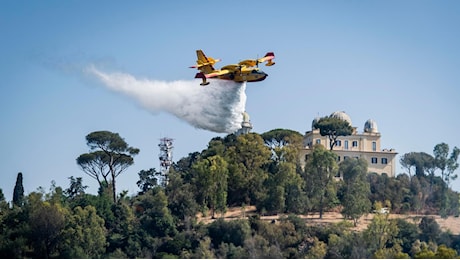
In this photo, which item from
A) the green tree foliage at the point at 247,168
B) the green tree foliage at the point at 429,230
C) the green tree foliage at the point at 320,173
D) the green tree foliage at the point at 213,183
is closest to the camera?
the green tree foliage at the point at 429,230

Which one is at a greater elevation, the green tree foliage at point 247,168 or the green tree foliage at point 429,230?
the green tree foliage at point 247,168

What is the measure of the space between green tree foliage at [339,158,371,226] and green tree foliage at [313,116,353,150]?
6353 mm

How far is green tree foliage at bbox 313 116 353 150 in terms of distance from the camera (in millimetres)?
92062

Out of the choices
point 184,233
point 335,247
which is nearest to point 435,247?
point 335,247

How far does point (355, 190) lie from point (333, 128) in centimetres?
1499

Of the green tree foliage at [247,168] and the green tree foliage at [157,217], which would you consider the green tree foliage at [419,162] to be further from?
the green tree foliage at [157,217]

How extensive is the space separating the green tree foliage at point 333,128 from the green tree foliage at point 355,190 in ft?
20.8

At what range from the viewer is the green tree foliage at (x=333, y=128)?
92062 millimetres

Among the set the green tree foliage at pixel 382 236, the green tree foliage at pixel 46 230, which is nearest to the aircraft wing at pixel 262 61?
the green tree foliage at pixel 382 236

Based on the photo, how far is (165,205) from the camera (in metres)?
73.9

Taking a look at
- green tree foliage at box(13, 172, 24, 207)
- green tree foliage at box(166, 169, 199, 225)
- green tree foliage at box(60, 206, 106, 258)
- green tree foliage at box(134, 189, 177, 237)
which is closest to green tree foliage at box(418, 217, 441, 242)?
green tree foliage at box(166, 169, 199, 225)

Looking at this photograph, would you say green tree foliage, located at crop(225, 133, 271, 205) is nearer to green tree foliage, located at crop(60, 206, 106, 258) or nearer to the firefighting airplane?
green tree foliage, located at crop(60, 206, 106, 258)

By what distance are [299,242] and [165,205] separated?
38.1 ft

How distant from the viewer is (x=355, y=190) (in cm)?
7794
